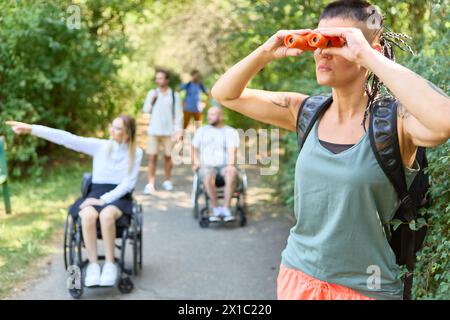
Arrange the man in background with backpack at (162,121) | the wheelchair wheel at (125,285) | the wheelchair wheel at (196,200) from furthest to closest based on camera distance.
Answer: the man in background with backpack at (162,121) → the wheelchair wheel at (196,200) → the wheelchair wheel at (125,285)

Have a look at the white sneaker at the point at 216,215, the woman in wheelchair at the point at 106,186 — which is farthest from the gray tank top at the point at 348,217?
the white sneaker at the point at 216,215

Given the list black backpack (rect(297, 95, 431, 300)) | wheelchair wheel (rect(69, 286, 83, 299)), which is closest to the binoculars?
black backpack (rect(297, 95, 431, 300))

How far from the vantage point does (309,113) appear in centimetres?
212

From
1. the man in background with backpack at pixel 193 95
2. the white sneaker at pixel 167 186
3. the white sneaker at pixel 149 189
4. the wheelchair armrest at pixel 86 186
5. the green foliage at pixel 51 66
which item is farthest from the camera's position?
the man in background with backpack at pixel 193 95

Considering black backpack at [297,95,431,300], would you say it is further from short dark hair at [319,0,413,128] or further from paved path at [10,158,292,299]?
paved path at [10,158,292,299]

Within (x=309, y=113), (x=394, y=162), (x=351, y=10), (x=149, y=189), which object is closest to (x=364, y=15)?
(x=351, y=10)

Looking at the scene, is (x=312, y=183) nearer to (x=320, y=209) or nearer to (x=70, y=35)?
(x=320, y=209)

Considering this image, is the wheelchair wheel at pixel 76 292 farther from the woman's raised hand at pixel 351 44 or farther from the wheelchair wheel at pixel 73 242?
the woman's raised hand at pixel 351 44

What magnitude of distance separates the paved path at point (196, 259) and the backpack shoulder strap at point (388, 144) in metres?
3.40

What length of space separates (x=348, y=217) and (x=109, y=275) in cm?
342

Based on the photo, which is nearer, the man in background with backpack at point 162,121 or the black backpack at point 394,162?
the black backpack at point 394,162

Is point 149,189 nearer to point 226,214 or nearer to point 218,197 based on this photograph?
point 218,197

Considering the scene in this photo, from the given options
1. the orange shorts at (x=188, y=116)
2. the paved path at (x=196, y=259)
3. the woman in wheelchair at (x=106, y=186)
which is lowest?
the paved path at (x=196, y=259)

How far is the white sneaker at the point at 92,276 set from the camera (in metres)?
4.95
